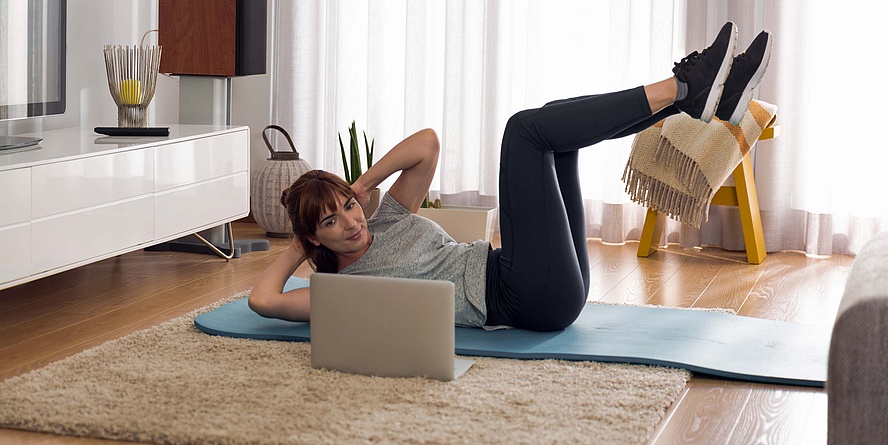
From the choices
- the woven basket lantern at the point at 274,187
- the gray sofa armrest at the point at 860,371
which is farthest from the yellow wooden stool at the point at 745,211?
the gray sofa armrest at the point at 860,371

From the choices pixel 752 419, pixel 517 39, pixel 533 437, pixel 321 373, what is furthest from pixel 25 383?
pixel 517 39

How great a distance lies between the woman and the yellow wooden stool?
1.71m

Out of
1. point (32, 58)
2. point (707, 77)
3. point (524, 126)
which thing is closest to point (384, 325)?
point (524, 126)

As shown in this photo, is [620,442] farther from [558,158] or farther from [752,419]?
[558,158]

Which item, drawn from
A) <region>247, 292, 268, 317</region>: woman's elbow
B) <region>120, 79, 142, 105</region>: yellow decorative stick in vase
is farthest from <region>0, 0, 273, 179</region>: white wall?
<region>247, 292, 268, 317</region>: woman's elbow

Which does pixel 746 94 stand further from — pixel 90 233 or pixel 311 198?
pixel 90 233

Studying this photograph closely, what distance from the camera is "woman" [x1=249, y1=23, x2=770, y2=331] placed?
2.35m

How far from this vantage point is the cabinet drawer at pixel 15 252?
2.69 meters

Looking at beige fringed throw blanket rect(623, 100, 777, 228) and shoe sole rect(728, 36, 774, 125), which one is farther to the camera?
beige fringed throw blanket rect(623, 100, 777, 228)

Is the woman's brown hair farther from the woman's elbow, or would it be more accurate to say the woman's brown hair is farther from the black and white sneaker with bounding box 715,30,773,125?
the black and white sneaker with bounding box 715,30,773,125

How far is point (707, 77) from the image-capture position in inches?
92.4

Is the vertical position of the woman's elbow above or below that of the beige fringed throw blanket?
below

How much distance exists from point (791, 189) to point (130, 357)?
3116 millimetres

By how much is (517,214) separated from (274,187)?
7.91 feet
